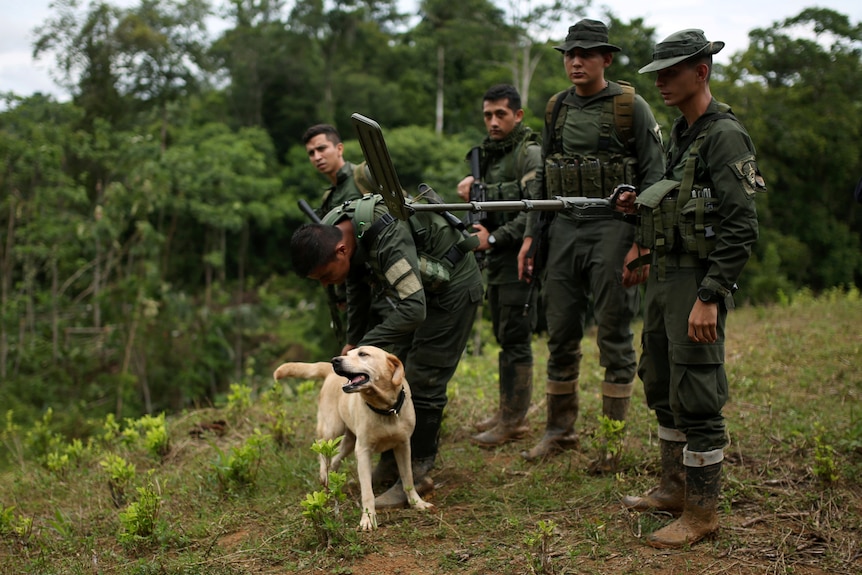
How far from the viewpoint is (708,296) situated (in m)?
3.59

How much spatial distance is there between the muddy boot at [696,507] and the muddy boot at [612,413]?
893 mm

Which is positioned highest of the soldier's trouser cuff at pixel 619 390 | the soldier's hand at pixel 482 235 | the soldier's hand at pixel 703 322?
the soldier's hand at pixel 482 235

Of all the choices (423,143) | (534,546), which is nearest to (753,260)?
(423,143)

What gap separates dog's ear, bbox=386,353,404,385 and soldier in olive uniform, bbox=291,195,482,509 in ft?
0.42

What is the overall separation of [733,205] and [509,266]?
7.48ft

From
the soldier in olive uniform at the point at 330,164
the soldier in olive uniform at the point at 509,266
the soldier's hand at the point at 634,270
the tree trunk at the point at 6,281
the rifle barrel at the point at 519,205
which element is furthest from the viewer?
the tree trunk at the point at 6,281

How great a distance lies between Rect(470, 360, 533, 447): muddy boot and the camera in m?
5.68

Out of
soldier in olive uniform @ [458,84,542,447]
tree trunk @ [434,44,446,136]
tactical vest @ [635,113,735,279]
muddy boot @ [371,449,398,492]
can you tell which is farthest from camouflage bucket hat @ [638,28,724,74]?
tree trunk @ [434,44,446,136]

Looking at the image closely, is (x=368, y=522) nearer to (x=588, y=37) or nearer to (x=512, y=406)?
(x=512, y=406)

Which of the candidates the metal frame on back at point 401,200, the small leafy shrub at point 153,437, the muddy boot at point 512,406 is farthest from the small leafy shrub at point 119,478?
the metal frame on back at point 401,200

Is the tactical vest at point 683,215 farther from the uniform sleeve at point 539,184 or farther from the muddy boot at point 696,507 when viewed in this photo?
the uniform sleeve at point 539,184

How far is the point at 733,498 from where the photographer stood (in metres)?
4.38

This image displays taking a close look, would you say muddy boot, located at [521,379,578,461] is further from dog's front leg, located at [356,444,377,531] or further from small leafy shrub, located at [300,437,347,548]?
small leafy shrub, located at [300,437,347,548]

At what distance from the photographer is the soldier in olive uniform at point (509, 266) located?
18.4ft
